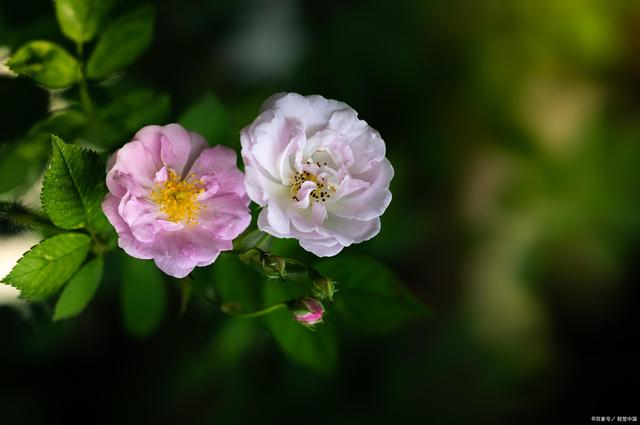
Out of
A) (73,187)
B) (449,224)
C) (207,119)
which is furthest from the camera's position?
(449,224)

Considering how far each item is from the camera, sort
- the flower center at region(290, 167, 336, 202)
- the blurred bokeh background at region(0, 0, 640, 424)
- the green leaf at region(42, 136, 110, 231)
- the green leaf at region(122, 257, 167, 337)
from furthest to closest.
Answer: the blurred bokeh background at region(0, 0, 640, 424) → the green leaf at region(122, 257, 167, 337) → the flower center at region(290, 167, 336, 202) → the green leaf at region(42, 136, 110, 231)

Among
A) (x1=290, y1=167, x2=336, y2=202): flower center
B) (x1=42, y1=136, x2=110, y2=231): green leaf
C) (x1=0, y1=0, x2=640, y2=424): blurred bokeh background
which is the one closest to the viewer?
(x1=42, y1=136, x2=110, y2=231): green leaf

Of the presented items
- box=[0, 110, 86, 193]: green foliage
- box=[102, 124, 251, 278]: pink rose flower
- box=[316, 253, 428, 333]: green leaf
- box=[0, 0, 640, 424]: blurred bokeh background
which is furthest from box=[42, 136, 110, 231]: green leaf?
box=[0, 0, 640, 424]: blurred bokeh background

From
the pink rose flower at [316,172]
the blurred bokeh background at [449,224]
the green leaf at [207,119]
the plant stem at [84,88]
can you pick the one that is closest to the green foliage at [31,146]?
the plant stem at [84,88]

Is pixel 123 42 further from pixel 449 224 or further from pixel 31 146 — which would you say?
pixel 449 224

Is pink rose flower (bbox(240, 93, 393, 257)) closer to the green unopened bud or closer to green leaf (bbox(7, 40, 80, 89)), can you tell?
the green unopened bud

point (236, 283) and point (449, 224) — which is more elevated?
point (236, 283)

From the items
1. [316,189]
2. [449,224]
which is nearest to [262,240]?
[316,189]
